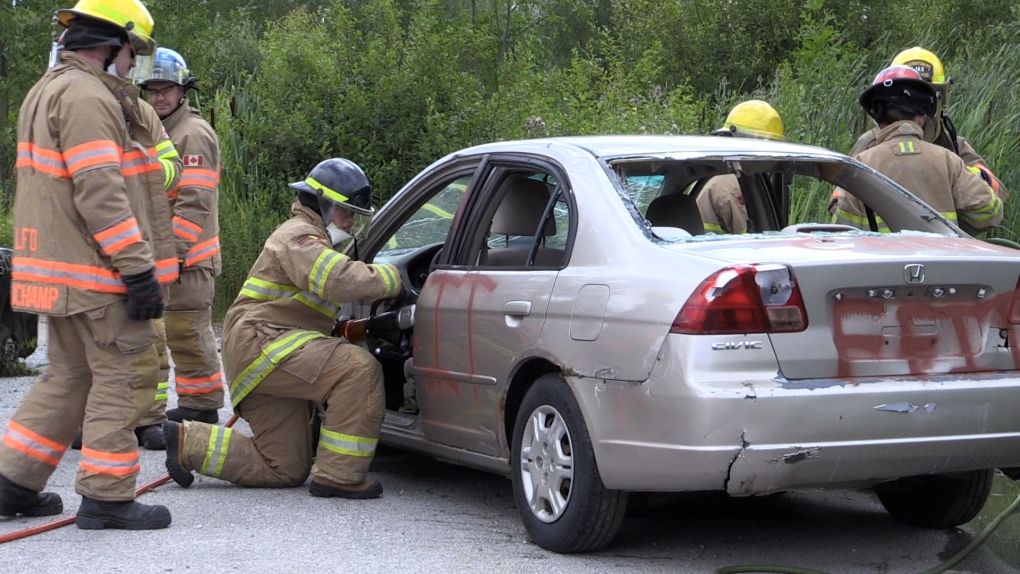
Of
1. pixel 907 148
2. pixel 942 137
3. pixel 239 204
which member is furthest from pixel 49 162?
pixel 239 204

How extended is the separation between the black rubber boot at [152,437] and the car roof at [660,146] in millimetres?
2447

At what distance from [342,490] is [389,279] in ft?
3.02

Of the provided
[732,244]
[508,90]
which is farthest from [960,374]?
[508,90]

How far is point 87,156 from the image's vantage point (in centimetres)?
473

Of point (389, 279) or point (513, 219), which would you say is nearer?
point (513, 219)

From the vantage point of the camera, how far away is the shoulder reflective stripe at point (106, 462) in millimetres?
4887

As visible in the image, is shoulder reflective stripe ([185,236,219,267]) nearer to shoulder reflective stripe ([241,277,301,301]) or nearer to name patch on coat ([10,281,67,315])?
shoulder reflective stripe ([241,277,301,301])

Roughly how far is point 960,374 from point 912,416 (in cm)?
28

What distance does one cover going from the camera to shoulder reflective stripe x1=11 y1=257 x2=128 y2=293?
4.80 meters

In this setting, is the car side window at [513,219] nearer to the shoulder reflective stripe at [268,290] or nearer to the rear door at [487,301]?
the rear door at [487,301]

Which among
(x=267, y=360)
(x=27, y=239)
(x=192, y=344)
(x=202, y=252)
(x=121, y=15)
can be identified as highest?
(x=121, y=15)

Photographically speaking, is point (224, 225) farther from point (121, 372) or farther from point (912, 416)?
point (912, 416)

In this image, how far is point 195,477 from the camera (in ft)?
20.0

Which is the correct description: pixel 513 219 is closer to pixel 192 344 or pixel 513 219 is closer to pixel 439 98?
pixel 192 344
